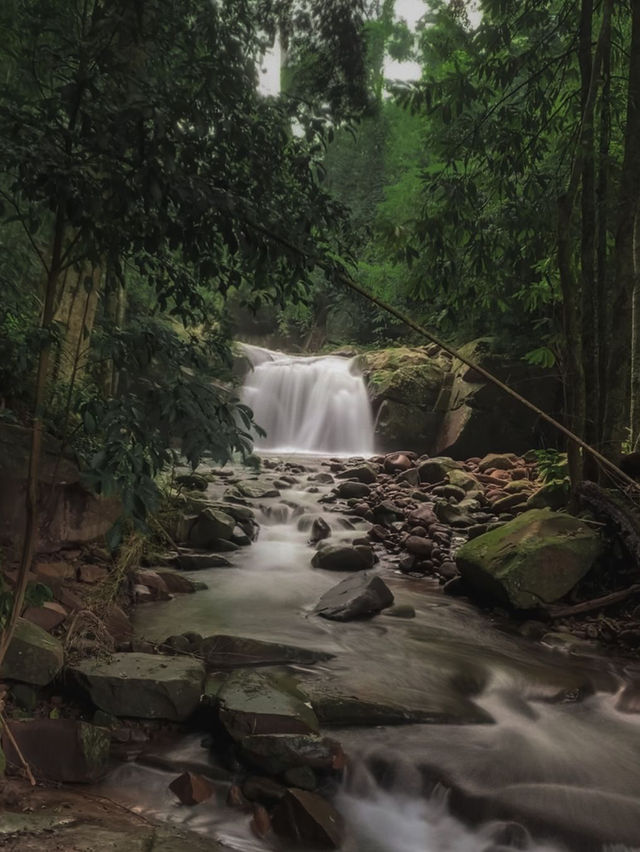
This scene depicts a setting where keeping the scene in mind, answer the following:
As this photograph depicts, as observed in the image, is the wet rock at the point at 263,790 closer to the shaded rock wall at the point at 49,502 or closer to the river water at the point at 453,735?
the river water at the point at 453,735

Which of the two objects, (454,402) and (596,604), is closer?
(596,604)

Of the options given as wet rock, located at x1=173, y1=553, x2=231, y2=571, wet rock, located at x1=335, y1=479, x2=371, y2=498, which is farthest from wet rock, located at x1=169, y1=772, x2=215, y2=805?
wet rock, located at x1=335, y1=479, x2=371, y2=498

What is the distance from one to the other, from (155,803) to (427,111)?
7.00m

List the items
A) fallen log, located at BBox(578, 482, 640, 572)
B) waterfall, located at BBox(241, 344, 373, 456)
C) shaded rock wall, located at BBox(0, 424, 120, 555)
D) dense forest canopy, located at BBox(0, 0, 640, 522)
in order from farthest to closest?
1. waterfall, located at BBox(241, 344, 373, 456)
2. fallen log, located at BBox(578, 482, 640, 572)
3. shaded rock wall, located at BBox(0, 424, 120, 555)
4. dense forest canopy, located at BBox(0, 0, 640, 522)

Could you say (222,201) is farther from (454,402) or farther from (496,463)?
(454,402)

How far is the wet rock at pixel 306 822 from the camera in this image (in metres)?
2.68

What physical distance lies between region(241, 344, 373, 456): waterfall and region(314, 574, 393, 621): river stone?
10.2 meters

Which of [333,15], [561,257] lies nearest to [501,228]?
[561,257]

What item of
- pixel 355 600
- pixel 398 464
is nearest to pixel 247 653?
pixel 355 600

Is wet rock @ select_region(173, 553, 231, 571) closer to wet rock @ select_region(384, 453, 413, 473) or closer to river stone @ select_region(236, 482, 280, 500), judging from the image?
river stone @ select_region(236, 482, 280, 500)

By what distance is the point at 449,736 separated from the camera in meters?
3.64

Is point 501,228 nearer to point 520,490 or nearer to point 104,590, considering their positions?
point 520,490

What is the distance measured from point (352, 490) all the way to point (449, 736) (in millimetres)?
7327

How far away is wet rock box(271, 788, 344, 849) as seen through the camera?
2.68 m
